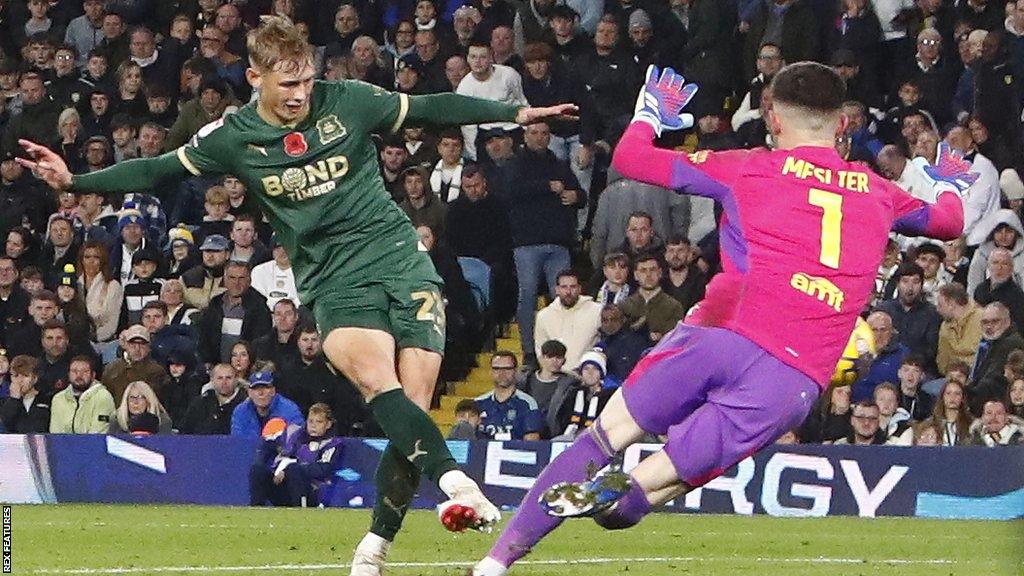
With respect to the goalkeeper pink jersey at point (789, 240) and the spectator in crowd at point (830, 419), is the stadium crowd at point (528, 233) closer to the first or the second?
the spectator in crowd at point (830, 419)

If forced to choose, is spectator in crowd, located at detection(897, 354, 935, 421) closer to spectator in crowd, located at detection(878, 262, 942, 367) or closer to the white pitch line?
spectator in crowd, located at detection(878, 262, 942, 367)

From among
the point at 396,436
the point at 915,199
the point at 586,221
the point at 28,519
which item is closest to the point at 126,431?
the point at 28,519

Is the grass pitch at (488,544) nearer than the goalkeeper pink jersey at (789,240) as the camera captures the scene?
No

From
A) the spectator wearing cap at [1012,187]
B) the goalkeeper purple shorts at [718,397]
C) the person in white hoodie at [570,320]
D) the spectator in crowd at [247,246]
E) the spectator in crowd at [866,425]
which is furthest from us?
the spectator in crowd at [247,246]

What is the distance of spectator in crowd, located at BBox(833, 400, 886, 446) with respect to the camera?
1573cm

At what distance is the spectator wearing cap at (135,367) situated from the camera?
1859 centimetres

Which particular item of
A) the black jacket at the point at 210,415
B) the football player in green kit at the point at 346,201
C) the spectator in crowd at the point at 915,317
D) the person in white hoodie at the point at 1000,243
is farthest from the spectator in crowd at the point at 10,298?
the football player in green kit at the point at 346,201

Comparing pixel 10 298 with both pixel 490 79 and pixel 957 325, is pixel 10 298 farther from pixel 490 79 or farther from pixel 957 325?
pixel 957 325

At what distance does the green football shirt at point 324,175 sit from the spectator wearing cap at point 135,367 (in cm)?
946

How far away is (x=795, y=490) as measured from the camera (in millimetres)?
15391

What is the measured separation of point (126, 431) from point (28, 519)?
3407 mm

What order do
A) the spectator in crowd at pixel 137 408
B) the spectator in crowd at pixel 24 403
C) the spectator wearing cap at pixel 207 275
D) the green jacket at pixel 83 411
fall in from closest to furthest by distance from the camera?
the spectator in crowd at pixel 137 408 → the green jacket at pixel 83 411 → the spectator in crowd at pixel 24 403 → the spectator wearing cap at pixel 207 275

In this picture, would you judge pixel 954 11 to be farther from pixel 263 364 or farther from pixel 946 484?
pixel 263 364

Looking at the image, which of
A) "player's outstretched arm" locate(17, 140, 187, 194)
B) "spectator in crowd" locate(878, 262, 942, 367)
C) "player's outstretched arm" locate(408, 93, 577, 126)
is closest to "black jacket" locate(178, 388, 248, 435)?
"spectator in crowd" locate(878, 262, 942, 367)
